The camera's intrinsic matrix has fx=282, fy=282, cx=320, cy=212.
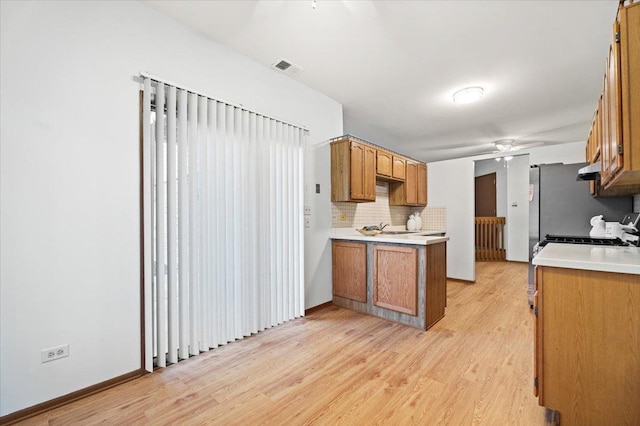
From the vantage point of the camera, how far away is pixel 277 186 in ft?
9.93

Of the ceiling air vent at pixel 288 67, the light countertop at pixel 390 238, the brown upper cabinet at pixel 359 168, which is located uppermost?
the ceiling air vent at pixel 288 67

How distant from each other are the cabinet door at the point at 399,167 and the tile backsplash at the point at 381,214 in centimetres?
35

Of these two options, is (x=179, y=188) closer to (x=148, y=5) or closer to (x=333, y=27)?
(x=148, y=5)

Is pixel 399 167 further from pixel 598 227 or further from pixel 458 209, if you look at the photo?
pixel 598 227

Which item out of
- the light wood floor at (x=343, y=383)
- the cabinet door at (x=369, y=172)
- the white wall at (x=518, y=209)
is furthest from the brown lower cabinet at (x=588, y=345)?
the white wall at (x=518, y=209)

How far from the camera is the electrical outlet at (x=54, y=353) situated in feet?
5.52

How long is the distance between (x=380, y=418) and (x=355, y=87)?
3258mm

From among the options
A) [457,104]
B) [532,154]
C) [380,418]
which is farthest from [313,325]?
[532,154]

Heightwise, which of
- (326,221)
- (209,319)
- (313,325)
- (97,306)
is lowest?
(313,325)

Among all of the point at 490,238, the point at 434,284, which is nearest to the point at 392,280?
the point at 434,284

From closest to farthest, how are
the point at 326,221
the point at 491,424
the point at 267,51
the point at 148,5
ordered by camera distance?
the point at 491,424 < the point at 148,5 < the point at 267,51 < the point at 326,221

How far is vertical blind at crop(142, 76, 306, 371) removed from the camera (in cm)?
213

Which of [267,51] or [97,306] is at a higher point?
[267,51]

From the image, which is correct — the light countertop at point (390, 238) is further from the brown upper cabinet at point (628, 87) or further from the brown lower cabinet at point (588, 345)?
the brown upper cabinet at point (628, 87)
